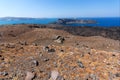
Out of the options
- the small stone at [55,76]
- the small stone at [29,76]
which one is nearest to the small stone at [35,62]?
the small stone at [29,76]

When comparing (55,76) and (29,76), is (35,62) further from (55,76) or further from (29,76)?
(55,76)

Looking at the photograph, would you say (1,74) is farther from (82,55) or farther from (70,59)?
(82,55)

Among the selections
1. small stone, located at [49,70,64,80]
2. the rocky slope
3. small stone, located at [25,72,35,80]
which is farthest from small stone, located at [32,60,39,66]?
small stone, located at [49,70,64,80]

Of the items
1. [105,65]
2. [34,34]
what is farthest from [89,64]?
[34,34]

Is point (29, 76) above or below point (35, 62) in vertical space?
below

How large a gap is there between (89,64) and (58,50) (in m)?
2.41

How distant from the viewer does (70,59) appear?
1020 centimetres

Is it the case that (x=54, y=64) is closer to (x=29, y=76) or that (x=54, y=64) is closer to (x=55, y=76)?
(x=55, y=76)

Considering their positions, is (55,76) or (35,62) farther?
(35,62)

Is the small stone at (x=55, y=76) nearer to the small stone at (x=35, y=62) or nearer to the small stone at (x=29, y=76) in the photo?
the small stone at (x=29, y=76)

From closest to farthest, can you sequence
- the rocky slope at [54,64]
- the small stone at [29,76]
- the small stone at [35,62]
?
the small stone at [29,76] < the rocky slope at [54,64] < the small stone at [35,62]

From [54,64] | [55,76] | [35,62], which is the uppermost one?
[35,62]

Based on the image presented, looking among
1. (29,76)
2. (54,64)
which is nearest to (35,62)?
(54,64)

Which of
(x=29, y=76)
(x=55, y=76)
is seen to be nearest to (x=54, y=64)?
(x=55, y=76)
